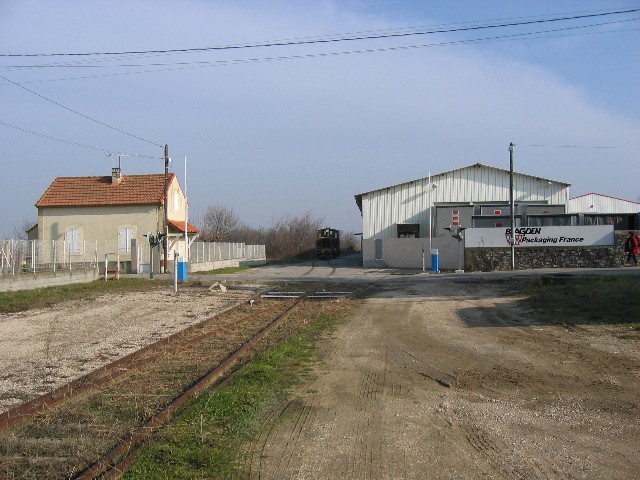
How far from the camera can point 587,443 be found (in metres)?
5.25

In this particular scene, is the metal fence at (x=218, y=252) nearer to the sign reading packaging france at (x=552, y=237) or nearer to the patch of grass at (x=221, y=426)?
the sign reading packaging france at (x=552, y=237)

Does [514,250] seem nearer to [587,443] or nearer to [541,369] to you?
[541,369]

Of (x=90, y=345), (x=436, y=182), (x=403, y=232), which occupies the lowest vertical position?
(x=90, y=345)

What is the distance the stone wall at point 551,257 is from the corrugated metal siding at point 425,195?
44.8ft

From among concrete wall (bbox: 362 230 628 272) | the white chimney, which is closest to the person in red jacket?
concrete wall (bbox: 362 230 628 272)

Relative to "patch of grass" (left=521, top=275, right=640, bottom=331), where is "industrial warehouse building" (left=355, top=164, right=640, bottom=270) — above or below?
above

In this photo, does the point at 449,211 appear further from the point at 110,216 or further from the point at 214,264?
the point at 110,216

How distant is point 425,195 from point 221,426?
144 ft

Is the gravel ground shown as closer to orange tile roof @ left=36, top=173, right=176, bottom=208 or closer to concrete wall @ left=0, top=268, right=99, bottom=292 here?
concrete wall @ left=0, top=268, right=99, bottom=292

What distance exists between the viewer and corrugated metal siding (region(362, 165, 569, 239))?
4797 cm

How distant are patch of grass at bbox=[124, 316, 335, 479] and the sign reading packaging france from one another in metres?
27.1

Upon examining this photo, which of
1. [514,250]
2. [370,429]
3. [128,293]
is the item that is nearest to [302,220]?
[514,250]

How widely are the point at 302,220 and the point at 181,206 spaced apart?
5820 cm

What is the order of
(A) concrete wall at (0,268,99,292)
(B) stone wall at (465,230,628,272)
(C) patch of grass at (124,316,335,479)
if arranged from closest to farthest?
1. (C) patch of grass at (124,316,335,479)
2. (A) concrete wall at (0,268,99,292)
3. (B) stone wall at (465,230,628,272)
